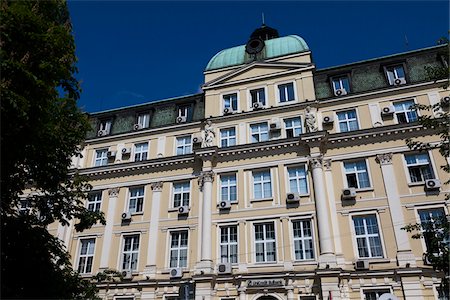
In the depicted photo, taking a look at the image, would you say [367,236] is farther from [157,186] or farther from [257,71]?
[157,186]

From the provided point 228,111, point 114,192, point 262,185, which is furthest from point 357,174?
point 114,192

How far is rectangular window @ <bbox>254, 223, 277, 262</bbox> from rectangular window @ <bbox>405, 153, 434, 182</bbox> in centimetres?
896

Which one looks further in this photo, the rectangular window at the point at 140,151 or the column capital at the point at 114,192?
the rectangular window at the point at 140,151

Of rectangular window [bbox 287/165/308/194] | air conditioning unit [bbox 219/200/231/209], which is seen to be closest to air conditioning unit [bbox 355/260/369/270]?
rectangular window [bbox 287/165/308/194]

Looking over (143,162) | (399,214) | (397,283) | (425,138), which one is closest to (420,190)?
(399,214)

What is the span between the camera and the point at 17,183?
36.4 ft

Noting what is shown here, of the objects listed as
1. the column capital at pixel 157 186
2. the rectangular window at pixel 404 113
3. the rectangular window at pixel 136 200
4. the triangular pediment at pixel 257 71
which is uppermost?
the triangular pediment at pixel 257 71

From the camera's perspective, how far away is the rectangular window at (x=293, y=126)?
25.0m

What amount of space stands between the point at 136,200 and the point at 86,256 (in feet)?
16.7

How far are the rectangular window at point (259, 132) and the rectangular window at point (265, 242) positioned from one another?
Answer: 6020mm

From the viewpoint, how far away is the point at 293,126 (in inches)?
997

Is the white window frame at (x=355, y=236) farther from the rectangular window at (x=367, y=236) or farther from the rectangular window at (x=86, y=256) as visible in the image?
the rectangular window at (x=86, y=256)

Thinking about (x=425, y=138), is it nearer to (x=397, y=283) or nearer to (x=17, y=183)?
(x=397, y=283)

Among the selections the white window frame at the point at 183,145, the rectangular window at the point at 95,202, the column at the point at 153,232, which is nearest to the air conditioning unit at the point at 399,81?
the white window frame at the point at 183,145
